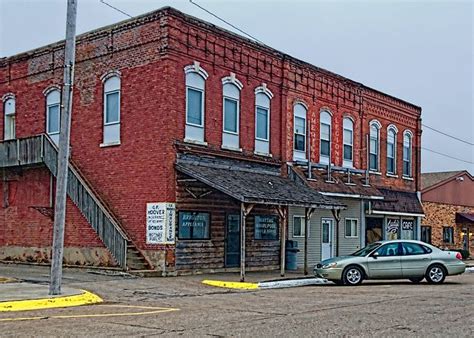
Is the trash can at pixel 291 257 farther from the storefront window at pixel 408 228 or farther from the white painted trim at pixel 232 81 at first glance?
the storefront window at pixel 408 228

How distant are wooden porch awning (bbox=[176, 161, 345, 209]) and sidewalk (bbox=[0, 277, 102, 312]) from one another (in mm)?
6388

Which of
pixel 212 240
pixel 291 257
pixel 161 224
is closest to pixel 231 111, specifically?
pixel 212 240

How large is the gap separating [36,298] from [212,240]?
32.6ft

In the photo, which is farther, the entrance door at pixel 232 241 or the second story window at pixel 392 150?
the second story window at pixel 392 150

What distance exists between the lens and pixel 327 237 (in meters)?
32.1

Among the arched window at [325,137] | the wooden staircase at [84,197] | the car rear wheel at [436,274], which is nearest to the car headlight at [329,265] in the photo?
the car rear wheel at [436,274]

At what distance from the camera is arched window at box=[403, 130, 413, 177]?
38.8 meters

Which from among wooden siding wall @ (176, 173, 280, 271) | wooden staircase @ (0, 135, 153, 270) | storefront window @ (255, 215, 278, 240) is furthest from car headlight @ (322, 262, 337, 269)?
storefront window @ (255, 215, 278, 240)

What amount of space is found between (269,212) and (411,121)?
15.1 metres

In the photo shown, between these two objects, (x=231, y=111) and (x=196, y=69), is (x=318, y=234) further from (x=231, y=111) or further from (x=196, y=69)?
(x=196, y=69)

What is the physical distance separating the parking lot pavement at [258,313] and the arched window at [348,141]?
1378 cm

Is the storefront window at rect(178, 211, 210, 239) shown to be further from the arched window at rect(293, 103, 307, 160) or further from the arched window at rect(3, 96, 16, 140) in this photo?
the arched window at rect(3, 96, 16, 140)

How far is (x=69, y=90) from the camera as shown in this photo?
16672 mm

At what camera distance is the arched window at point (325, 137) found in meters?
31.7
